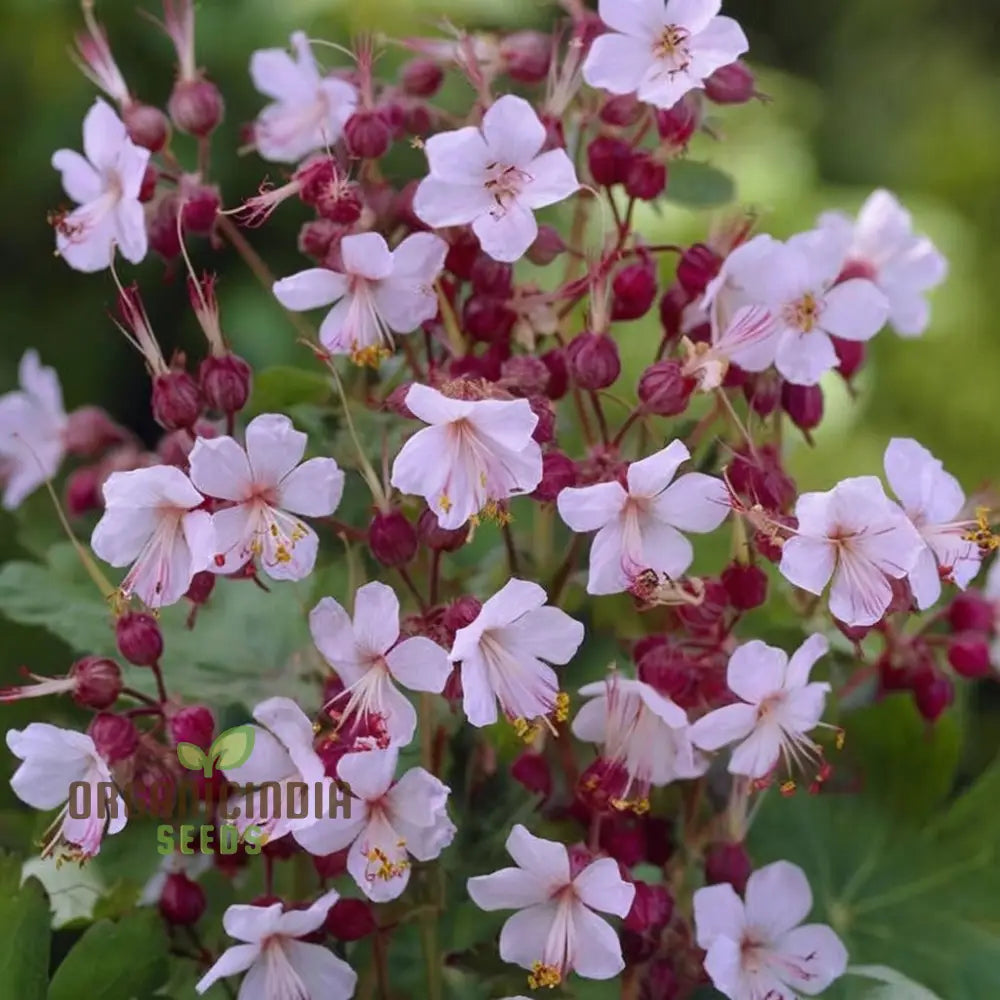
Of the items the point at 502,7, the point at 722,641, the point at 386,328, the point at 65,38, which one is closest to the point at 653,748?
the point at 722,641

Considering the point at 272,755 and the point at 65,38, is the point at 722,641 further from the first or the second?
the point at 65,38

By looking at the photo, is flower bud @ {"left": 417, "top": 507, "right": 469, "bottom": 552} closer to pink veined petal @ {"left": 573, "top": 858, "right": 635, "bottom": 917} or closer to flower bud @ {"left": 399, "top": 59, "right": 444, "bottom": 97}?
pink veined petal @ {"left": 573, "top": 858, "right": 635, "bottom": 917}

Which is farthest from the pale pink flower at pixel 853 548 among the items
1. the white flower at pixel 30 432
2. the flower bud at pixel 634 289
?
the white flower at pixel 30 432

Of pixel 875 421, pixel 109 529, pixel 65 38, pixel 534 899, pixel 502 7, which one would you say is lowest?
pixel 875 421

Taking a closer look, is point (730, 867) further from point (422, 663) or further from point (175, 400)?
point (175, 400)

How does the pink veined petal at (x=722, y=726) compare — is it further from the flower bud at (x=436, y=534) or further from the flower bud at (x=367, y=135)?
the flower bud at (x=367, y=135)

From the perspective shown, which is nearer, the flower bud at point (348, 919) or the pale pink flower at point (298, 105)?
the flower bud at point (348, 919)

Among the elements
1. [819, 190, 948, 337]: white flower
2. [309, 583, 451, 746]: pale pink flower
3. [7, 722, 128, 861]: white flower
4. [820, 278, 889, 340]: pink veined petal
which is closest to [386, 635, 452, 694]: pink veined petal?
[309, 583, 451, 746]: pale pink flower
